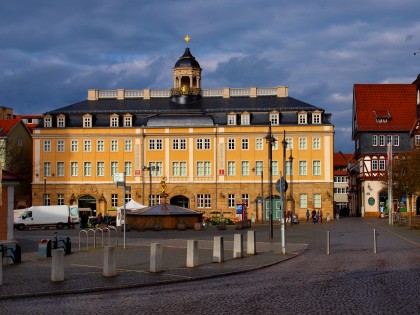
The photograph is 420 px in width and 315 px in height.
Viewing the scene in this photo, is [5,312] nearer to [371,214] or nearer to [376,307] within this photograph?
[376,307]

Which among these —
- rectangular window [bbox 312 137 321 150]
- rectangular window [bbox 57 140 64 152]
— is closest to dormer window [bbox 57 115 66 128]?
rectangular window [bbox 57 140 64 152]

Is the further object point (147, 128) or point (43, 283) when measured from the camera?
point (147, 128)

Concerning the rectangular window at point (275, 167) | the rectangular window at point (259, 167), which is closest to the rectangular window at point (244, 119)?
the rectangular window at point (259, 167)

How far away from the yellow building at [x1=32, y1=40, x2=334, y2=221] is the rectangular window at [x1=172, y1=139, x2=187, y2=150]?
4.4 inches

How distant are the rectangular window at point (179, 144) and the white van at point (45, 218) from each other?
23.5 m

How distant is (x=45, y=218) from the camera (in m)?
70.2

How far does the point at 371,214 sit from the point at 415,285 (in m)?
82.1

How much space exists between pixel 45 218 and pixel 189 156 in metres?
25.4

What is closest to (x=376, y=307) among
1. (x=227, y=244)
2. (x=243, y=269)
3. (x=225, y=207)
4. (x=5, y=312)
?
(x=5, y=312)

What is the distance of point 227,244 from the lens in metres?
38.6

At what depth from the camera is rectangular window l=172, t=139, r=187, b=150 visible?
9225 cm

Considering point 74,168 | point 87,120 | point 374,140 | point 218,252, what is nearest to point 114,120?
point 87,120

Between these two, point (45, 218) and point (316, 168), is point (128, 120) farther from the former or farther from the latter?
point (45, 218)

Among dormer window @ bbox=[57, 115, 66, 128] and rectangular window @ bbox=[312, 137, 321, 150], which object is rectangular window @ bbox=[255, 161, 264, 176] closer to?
rectangular window @ bbox=[312, 137, 321, 150]
